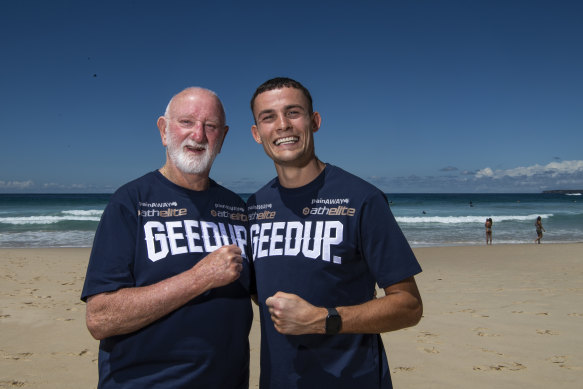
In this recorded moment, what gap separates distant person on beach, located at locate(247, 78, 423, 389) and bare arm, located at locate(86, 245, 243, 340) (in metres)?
0.36

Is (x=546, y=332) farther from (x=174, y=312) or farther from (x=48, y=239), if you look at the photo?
(x=48, y=239)

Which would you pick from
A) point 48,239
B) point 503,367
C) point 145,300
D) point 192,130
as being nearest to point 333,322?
point 145,300

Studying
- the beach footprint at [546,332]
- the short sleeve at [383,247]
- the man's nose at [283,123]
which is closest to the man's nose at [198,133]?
the man's nose at [283,123]

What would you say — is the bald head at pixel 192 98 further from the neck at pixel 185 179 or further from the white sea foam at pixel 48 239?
the white sea foam at pixel 48 239

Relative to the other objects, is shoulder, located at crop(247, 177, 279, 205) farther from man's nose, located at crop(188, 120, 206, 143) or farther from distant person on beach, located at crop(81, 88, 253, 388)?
man's nose, located at crop(188, 120, 206, 143)

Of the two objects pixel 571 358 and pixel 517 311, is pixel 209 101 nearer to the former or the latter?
pixel 571 358

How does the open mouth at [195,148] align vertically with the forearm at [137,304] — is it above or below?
above

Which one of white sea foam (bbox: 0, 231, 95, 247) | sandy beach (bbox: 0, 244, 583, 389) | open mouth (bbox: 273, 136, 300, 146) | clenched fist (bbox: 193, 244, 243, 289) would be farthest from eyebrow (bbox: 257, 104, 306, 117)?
white sea foam (bbox: 0, 231, 95, 247)

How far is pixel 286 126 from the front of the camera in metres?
2.26

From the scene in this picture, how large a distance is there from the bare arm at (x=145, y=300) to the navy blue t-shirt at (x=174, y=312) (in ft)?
0.22

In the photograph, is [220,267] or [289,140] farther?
[289,140]

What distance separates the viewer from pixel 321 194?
7.18ft

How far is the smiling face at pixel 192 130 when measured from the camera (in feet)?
7.70

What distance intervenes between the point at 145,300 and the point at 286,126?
121cm
